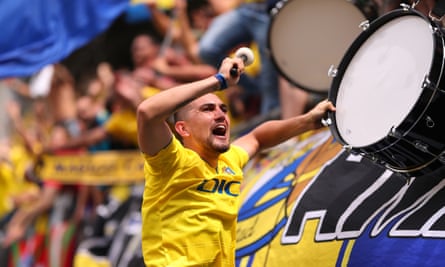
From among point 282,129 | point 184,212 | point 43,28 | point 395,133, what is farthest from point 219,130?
point 43,28

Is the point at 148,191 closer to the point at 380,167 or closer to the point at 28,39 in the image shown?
the point at 380,167

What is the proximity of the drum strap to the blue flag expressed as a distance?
3.76 metres

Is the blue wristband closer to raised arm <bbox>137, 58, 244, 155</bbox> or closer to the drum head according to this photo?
raised arm <bbox>137, 58, 244, 155</bbox>

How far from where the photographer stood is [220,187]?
403 cm

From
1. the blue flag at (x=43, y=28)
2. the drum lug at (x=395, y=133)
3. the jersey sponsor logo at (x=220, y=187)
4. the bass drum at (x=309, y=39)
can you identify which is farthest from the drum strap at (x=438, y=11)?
the blue flag at (x=43, y=28)

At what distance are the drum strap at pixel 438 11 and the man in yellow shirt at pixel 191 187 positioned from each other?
69cm

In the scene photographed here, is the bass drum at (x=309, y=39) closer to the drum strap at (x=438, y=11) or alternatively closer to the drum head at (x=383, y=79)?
the drum head at (x=383, y=79)

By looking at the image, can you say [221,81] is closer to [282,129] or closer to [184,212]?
[184,212]

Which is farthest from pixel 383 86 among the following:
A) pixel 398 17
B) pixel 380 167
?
pixel 380 167

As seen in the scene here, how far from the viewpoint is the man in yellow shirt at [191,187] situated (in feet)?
12.5

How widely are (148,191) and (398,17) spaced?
112cm

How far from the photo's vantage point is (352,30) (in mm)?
4805

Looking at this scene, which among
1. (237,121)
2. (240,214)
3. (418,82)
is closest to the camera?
(418,82)

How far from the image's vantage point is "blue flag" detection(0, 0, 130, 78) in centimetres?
703
